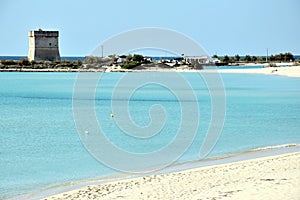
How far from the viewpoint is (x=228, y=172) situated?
1141cm

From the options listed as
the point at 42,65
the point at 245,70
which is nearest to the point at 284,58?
the point at 245,70

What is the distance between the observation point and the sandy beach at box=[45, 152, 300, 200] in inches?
359

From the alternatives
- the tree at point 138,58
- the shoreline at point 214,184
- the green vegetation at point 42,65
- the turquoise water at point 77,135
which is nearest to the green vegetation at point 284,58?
the tree at point 138,58

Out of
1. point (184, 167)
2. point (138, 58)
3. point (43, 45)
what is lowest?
point (184, 167)

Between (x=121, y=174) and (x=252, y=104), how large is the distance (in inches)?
787

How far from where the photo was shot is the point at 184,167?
12945 millimetres

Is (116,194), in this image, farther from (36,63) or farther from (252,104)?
(36,63)

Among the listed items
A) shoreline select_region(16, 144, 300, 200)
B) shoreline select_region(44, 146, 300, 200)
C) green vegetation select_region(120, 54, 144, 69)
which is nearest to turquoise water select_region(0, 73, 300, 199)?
shoreline select_region(16, 144, 300, 200)

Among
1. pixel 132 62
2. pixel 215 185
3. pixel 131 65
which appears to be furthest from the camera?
pixel 132 62

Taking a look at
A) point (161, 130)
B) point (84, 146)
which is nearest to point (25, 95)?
point (161, 130)

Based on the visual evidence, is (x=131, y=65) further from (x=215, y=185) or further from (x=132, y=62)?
(x=215, y=185)

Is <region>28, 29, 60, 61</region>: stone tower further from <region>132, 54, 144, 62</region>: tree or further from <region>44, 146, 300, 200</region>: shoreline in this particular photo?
<region>44, 146, 300, 200</region>: shoreline

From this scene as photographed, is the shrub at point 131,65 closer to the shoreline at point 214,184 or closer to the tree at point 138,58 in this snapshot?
the tree at point 138,58

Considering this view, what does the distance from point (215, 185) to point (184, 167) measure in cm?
289
